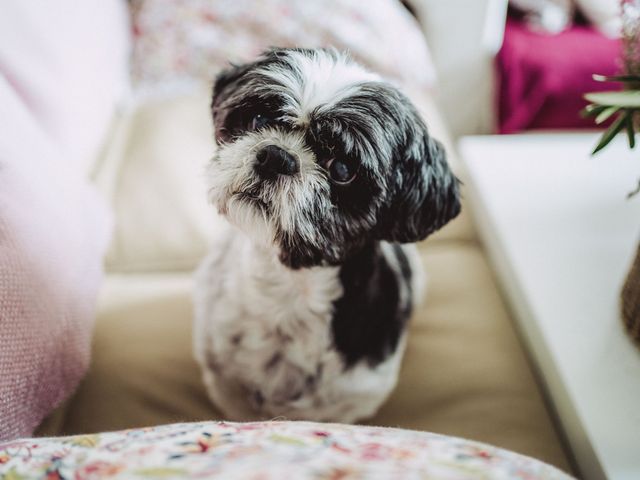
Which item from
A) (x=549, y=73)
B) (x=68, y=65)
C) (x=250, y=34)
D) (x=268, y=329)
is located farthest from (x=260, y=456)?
(x=549, y=73)

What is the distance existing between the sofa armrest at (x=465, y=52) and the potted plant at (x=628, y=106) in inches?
50.7

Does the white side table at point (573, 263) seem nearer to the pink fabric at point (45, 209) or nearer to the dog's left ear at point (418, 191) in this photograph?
the dog's left ear at point (418, 191)

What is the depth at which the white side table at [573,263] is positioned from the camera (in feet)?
3.21

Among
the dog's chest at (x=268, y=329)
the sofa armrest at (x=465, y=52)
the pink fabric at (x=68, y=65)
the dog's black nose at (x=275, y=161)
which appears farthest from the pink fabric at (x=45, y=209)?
the sofa armrest at (x=465, y=52)

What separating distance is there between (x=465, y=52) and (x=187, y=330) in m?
1.63

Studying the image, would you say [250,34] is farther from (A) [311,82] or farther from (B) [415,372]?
(B) [415,372]

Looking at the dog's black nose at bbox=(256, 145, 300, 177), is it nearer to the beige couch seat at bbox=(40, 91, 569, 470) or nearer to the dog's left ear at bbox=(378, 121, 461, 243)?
the dog's left ear at bbox=(378, 121, 461, 243)

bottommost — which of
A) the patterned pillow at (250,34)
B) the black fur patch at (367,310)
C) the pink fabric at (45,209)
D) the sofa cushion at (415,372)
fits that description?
the sofa cushion at (415,372)

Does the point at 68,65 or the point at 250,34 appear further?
the point at 250,34

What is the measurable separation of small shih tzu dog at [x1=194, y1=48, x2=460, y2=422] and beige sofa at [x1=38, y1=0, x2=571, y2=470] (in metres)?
0.11

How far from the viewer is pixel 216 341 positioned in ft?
3.87

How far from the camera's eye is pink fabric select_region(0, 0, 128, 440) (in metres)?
0.86

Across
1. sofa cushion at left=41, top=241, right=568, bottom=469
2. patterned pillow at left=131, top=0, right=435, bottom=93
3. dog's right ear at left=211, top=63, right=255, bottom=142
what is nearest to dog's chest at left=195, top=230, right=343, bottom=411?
sofa cushion at left=41, top=241, right=568, bottom=469

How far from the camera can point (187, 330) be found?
4.45ft
